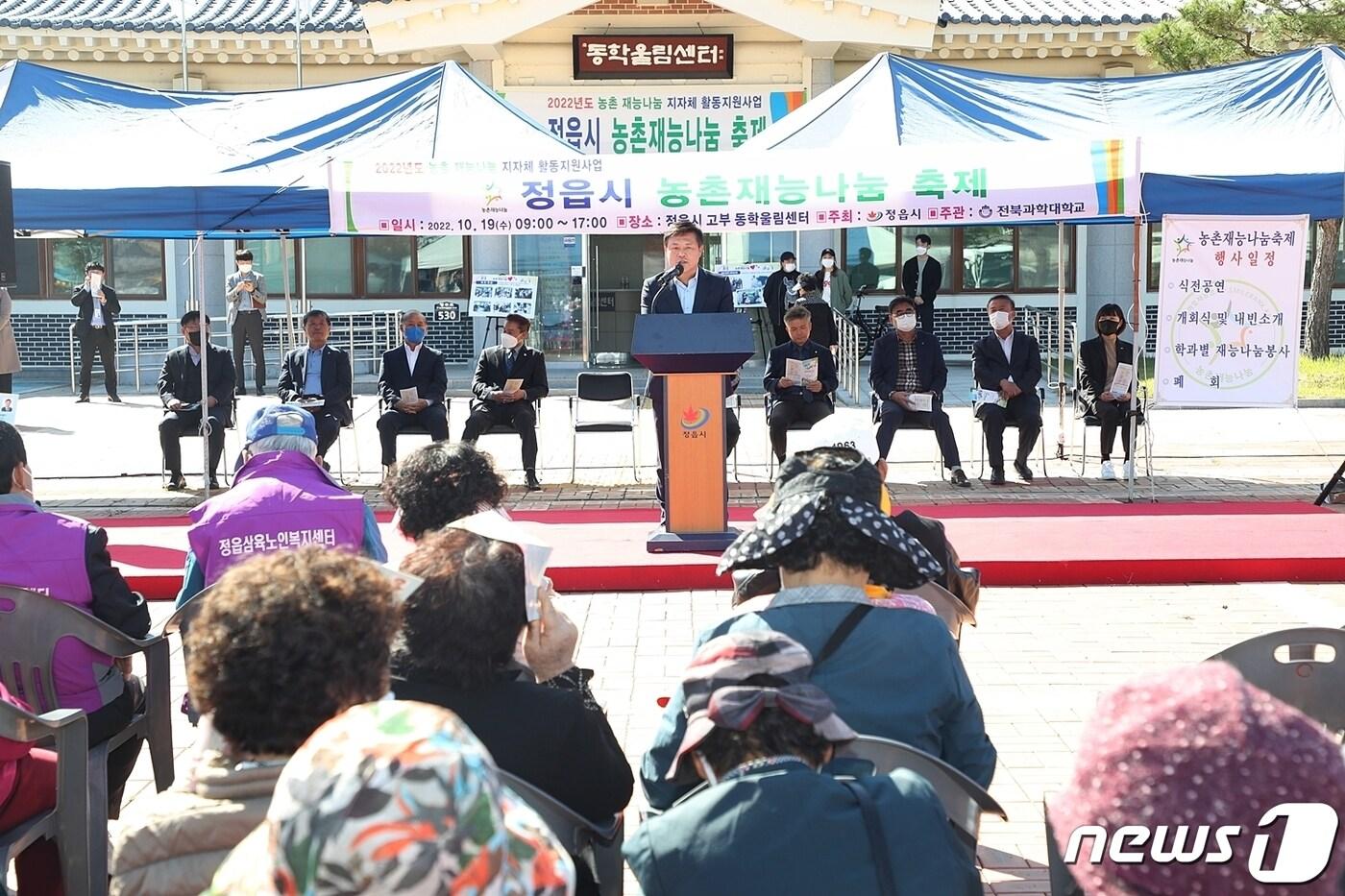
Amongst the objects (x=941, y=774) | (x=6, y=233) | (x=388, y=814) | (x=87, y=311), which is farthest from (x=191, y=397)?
(x=388, y=814)

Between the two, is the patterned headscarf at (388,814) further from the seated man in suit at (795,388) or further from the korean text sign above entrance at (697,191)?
the seated man in suit at (795,388)

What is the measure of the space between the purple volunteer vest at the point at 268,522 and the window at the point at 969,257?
1748cm

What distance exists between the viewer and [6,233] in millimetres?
9062

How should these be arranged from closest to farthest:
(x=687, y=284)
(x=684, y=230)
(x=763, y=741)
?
(x=763, y=741)
(x=684, y=230)
(x=687, y=284)

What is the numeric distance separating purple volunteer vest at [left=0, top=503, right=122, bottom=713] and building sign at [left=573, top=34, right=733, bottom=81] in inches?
652

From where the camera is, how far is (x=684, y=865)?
237cm

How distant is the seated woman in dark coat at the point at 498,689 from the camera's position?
3059 millimetres

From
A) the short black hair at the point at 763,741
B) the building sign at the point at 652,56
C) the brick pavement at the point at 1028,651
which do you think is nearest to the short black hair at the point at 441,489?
the brick pavement at the point at 1028,651

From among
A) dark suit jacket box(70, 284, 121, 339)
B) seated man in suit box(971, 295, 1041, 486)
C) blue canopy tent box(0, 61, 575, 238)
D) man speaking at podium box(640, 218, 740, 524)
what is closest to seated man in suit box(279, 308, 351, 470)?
blue canopy tent box(0, 61, 575, 238)

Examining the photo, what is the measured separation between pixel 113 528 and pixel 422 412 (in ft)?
8.84

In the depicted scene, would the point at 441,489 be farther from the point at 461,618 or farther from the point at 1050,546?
the point at 1050,546

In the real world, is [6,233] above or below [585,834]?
above

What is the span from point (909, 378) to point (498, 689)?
342 inches

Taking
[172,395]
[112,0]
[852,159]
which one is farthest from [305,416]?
[112,0]
